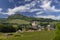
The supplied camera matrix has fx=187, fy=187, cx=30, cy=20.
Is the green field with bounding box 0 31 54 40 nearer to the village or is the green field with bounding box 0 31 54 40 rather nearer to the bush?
the village

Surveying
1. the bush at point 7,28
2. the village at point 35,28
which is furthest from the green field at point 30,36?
the bush at point 7,28

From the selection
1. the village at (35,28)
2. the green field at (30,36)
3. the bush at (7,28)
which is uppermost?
the bush at (7,28)

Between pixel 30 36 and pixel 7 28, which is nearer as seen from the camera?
pixel 30 36

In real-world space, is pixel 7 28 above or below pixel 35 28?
above

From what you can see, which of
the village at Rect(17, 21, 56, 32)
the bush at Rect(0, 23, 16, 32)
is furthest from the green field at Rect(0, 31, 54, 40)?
the bush at Rect(0, 23, 16, 32)

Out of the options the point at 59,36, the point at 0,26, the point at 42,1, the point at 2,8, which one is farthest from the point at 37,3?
the point at 59,36

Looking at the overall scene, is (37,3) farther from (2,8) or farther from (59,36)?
(59,36)

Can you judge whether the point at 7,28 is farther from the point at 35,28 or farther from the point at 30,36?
the point at 35,28

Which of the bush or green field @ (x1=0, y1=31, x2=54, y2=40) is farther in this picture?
the bush

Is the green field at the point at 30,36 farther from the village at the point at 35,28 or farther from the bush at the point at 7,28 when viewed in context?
the bush at the point at 7,28

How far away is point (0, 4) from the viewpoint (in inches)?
590

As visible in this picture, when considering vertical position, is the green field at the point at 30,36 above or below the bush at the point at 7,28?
below

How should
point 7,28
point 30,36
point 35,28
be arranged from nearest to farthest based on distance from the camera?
point 30,36, point 7,28, point 35,28

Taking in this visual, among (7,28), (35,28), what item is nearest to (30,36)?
(35,28)
